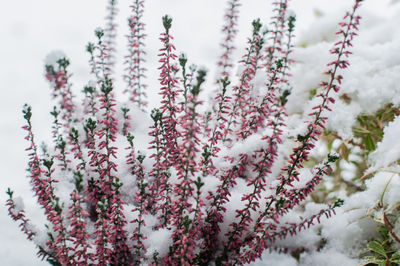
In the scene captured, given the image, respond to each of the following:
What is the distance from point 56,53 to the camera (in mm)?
1973

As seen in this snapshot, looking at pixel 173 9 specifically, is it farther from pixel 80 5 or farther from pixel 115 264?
pixel 115 264

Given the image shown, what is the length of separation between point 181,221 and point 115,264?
0.41 meters

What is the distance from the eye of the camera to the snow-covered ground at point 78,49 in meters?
2.10

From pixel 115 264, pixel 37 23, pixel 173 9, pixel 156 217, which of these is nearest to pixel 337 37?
pixel 156 217

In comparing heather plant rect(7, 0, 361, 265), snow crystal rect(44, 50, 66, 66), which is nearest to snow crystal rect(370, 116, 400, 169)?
heather plant rect(7, 0, 361, 265)

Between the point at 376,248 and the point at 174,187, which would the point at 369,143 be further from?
the point at 174,187

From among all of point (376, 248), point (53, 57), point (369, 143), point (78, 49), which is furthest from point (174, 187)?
point (78, 49)

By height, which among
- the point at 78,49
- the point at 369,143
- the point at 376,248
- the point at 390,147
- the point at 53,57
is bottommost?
the point at 376,248

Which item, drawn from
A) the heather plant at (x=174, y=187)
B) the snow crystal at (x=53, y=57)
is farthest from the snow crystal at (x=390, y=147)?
the snow crystal at (x=53, y=57)

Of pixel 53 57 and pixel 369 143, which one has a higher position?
pixel 53 57

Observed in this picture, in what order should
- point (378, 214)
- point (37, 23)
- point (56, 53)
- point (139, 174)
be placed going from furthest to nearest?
point (37, 23) < point (56, 53) < point (378, 214) < point (139, 174)

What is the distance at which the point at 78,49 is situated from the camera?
540 cm

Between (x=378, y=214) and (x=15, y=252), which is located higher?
(x=15, y=252)

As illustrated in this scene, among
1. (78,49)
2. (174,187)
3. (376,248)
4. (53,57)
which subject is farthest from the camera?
(78,49)
